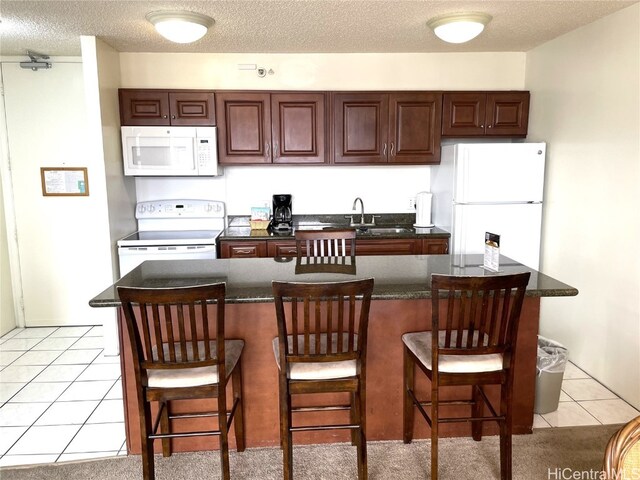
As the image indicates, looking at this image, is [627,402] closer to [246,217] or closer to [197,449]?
[197,449]

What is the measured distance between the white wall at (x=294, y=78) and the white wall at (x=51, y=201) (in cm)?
56

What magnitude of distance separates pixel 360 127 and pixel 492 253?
1980 millimetres

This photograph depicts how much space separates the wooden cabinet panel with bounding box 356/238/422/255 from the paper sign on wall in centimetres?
143

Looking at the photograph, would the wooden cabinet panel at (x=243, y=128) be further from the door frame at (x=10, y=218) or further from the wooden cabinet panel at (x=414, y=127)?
the door frame at (x=10, y=218)

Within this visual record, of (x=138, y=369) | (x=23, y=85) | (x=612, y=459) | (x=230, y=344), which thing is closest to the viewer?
(x=612, y=459)

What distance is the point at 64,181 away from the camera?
4168 millimetres

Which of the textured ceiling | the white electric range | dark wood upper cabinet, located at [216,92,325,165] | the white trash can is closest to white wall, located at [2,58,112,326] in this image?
the textured ceiling

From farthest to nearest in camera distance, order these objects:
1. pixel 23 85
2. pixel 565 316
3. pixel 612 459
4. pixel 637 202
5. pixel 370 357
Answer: pixel 23 85
pixel 565 316
pixel 637 202
pixel 370 357
pixel 612 459

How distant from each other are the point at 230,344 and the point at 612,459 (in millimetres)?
1569

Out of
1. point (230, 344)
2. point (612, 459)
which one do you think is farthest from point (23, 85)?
point (612, 459)

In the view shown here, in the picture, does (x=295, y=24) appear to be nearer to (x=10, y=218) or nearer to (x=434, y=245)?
(x=434, y=245)

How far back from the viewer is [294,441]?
2.39 meters

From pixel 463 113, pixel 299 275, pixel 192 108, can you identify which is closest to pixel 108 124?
pixel 192 108

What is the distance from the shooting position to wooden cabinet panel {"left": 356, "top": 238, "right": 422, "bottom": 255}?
3.84m
